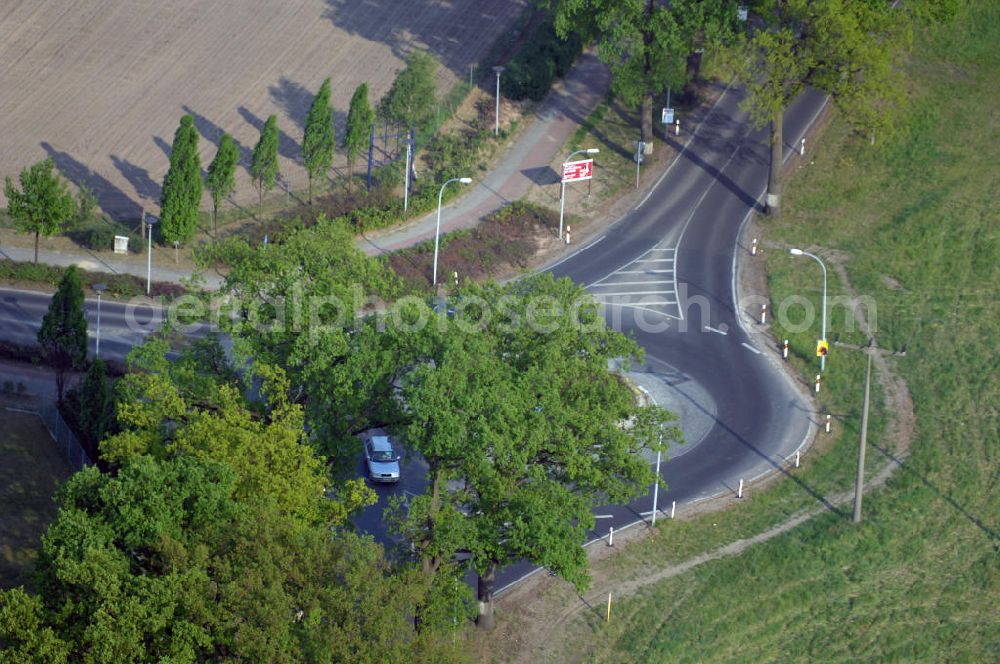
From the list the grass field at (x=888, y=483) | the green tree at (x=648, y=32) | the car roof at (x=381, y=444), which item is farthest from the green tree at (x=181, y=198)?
the grass field at (x=888, y=483)

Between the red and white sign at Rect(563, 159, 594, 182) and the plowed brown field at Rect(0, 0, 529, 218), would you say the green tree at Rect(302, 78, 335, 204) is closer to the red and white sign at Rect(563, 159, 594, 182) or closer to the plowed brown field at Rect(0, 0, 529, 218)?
the plowed brown field at Rect(0, 0, 529, 218)

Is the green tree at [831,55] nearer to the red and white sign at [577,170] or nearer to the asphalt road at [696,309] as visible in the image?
the asphalt road at [696,309]

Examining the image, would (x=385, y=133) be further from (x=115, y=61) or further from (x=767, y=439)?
(x=767, y=439)

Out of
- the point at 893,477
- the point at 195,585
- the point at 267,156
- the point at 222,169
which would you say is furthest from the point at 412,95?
the point at 195,585

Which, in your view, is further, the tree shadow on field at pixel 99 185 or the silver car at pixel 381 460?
the tree shadow on field at pixel 99 185

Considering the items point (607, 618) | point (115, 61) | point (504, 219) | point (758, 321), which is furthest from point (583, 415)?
point (115, 61)
